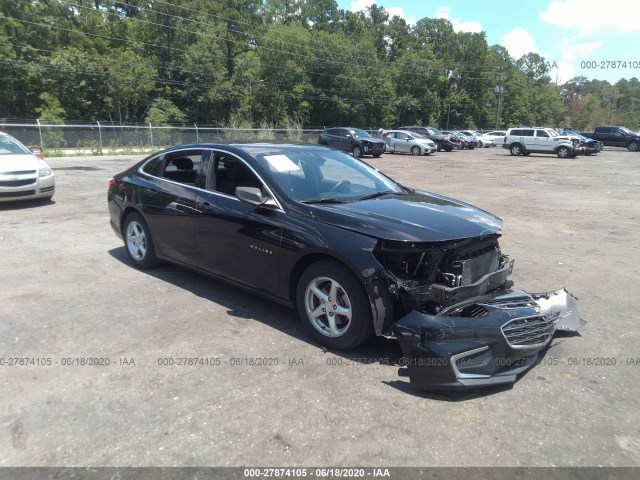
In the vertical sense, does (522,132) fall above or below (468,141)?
above

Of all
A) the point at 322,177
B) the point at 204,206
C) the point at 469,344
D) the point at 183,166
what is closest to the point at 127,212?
the point at 183,166

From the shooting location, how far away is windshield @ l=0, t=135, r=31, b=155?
409 inches

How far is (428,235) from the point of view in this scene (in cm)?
373

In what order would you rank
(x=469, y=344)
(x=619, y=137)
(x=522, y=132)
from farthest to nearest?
(x=619, y=137)
(x=522, y=132)
(x=469, y=344)

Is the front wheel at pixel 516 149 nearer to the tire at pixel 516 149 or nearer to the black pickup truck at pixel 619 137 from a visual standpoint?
the tire at pixel 516 149

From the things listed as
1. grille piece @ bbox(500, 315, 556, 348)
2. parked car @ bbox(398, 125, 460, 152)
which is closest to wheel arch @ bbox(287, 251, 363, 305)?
grille piece @ bbox(500, 315, 556, 348)

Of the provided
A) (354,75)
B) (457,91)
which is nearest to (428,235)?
(354,75)

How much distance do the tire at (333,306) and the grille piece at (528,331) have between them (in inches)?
39.1

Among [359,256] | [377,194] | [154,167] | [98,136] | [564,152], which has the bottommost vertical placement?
[564,152]

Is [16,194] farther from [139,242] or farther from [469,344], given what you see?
[469,344]

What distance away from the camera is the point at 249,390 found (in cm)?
347

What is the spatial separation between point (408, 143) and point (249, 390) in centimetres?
3216

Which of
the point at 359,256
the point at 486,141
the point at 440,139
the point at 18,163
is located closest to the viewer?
the point at 359,256

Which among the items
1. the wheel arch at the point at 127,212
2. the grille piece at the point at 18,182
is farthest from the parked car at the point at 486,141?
the wheel arch at the point at 127,212
